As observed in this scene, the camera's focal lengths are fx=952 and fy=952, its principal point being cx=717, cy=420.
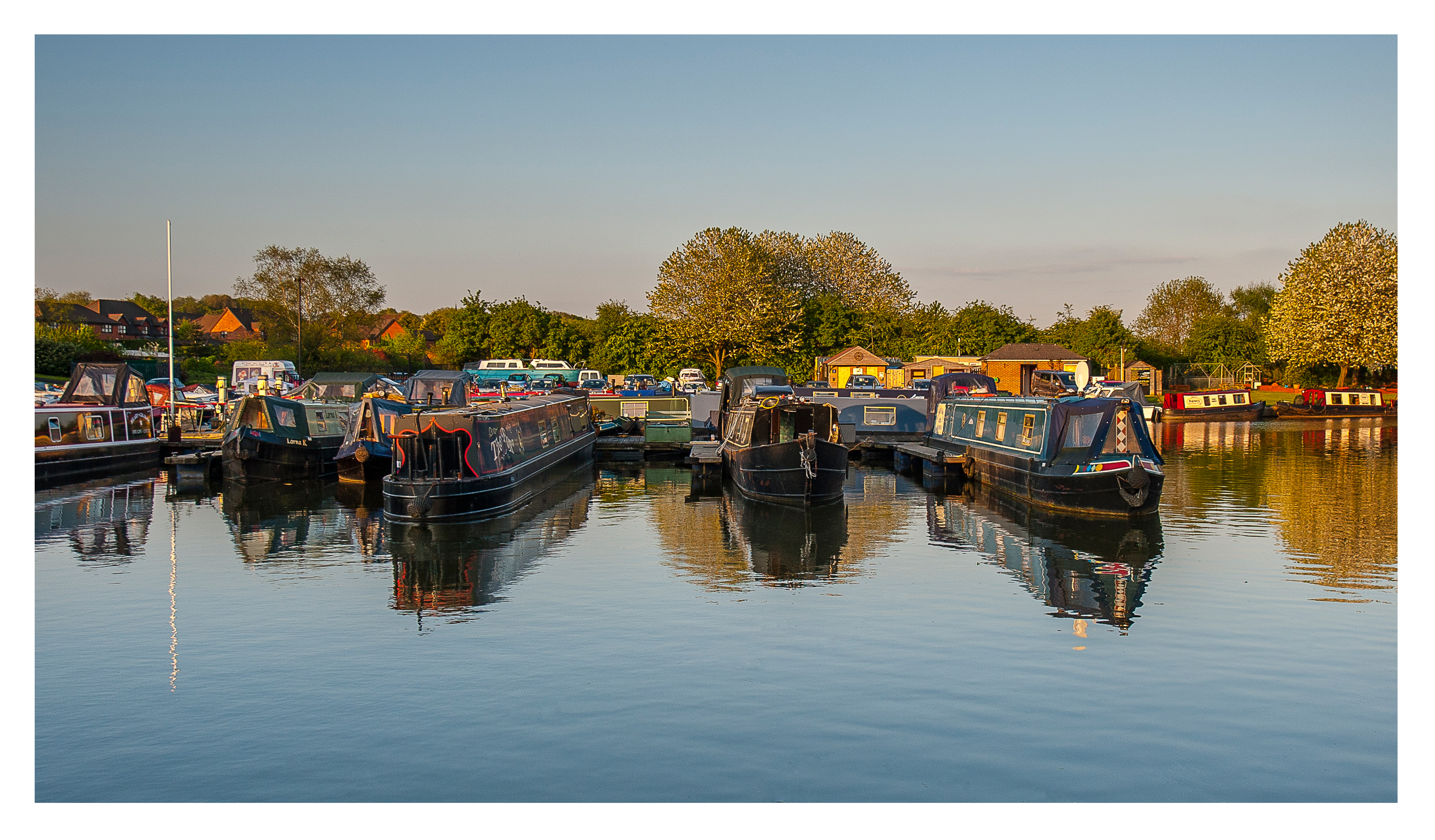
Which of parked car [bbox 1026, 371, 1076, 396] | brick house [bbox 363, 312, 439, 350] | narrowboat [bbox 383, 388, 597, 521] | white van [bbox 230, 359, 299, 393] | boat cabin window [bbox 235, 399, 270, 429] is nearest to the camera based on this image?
narrowboat [bbox 383, 388, 597, 521]

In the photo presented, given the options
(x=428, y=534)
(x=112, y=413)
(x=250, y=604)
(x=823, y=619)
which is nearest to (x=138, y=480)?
(x=112, y=413)

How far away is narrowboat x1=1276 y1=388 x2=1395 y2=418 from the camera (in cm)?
5547

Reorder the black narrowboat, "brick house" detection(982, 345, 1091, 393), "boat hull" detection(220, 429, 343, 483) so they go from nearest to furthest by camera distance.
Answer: the black narrowboat → "boat hull" detection(220, 429, 343, 483) → "brick house" detection(982, 345, 1091, 393)

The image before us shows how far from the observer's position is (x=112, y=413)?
1220 inches

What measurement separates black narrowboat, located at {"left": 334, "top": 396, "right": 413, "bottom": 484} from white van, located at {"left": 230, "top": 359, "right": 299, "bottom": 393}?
22.6m

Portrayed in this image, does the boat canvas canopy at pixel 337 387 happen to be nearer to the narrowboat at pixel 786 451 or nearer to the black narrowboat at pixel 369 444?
the black narrowboat at pixel 369 444

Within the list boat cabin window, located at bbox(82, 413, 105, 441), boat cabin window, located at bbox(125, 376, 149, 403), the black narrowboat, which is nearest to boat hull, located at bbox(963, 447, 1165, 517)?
the black narrowboat

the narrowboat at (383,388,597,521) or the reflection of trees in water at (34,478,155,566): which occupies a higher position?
the narrowboat at (383,388,597,521)

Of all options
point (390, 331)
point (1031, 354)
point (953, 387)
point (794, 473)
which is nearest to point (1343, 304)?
point (1031, 354)

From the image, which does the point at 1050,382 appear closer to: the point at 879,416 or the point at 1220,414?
the point at 879,416

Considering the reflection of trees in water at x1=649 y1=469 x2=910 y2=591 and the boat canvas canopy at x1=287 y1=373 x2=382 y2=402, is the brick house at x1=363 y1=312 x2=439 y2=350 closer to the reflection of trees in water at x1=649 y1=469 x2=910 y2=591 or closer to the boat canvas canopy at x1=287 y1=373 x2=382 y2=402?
the boat canvas canopy at x1=287 y1=373 x2=382 y2=402

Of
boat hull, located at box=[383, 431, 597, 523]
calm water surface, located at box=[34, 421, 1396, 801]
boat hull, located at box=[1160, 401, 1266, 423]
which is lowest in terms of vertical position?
calm water surface, located at box=[34, 421, 1396, 801]

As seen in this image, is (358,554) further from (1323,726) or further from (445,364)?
(445,364)

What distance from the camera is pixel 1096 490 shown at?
66.1 feet
